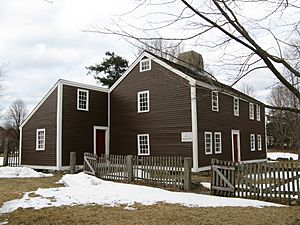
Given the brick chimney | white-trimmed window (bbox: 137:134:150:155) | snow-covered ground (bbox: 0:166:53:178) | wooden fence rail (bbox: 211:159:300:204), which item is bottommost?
snow-covered ground (bbox: 0:166:53:178)

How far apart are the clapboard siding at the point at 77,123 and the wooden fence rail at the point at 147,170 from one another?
175 inches

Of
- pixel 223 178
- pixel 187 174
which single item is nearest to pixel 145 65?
pixel 187 174

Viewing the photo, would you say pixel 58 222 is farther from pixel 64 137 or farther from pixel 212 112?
pixel 212 112

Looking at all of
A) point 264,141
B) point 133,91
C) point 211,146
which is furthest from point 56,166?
point 264,141

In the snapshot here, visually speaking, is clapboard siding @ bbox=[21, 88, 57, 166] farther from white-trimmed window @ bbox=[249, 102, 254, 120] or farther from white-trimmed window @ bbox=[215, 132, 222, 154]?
white-trimmed window @ bbox=[249, 102, 254, 120]

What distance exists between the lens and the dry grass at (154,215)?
7152mm

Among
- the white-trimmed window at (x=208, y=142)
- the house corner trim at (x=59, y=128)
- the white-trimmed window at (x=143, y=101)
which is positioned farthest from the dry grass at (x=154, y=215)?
the white-trimmed window at (x=143, y=101)

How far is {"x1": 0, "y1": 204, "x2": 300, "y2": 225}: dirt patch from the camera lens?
7137mm

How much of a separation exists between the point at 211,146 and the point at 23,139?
13.0 metres

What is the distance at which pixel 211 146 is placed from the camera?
2097cm

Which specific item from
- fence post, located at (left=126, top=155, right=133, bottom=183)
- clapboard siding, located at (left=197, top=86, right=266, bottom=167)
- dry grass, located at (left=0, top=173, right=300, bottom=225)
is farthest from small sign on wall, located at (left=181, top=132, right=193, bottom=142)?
dry grass, located at (left=0, top=173, right=300, bottom=225)

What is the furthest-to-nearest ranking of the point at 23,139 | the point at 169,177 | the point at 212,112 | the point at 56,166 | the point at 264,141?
the point at 264,141, the point at 23,139, the point at 212,112, the point at 56,166, the point at 169,177

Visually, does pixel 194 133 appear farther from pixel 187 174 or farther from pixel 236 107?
pixel 236 107

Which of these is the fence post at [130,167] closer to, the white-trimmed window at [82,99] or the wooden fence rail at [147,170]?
the wooden fence rail at [147,170]
